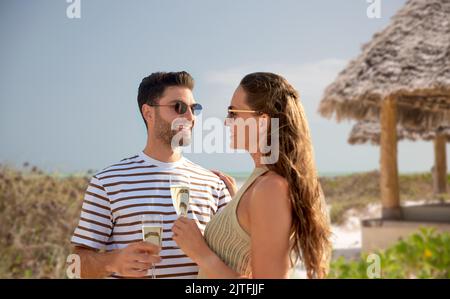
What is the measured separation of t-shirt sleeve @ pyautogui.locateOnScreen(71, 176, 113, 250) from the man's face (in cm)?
32

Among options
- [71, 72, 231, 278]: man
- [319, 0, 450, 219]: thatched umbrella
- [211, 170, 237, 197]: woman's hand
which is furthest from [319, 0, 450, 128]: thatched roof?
[71, 72, 231, 278]: man

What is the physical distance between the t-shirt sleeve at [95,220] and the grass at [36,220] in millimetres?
3682

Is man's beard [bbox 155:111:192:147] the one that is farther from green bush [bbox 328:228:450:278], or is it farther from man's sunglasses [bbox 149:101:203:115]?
green bush [bbox 328:228:450:278]

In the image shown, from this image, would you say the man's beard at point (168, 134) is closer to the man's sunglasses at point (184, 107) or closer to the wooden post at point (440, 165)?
the man's sunglasses at point (184, 107)

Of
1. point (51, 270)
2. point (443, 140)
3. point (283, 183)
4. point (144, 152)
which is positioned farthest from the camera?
point (443, 140)

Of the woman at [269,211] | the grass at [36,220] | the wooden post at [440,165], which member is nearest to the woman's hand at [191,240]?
the woman at [269,211]

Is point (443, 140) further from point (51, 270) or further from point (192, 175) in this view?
point (192, 175)

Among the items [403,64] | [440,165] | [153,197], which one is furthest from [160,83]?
[440,165]

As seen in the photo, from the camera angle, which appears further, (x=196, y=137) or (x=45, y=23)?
(x=45, y=23)

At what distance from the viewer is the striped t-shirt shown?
200 cm

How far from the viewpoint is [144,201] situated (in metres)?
2.02

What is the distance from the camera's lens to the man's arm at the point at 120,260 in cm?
181

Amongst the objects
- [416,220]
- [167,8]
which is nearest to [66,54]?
[167,8]
